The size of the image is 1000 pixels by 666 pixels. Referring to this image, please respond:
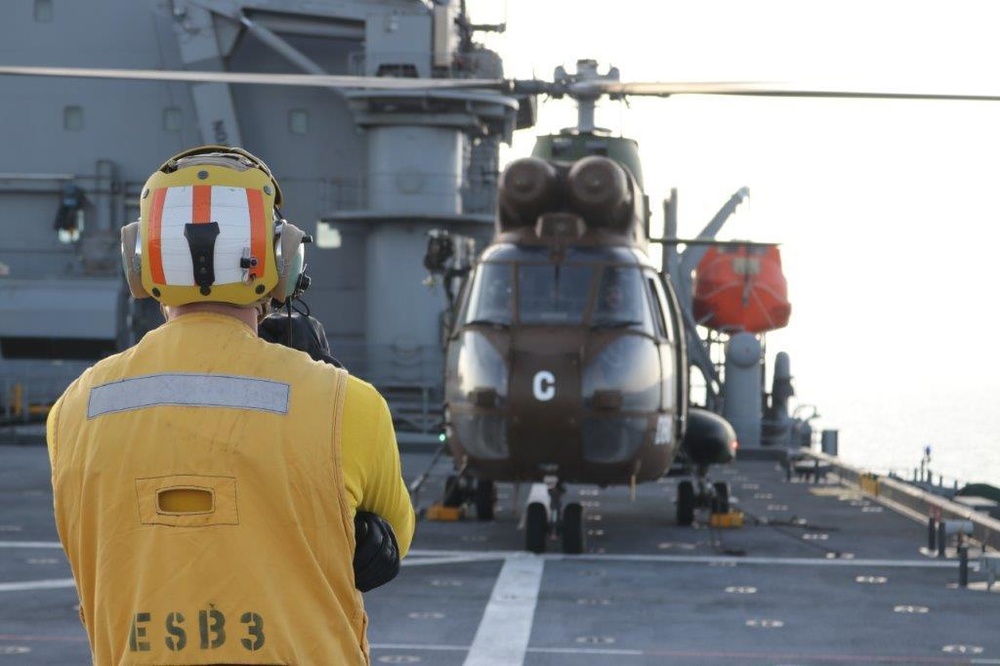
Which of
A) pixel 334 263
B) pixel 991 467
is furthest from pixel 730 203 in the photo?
pixel 991 467

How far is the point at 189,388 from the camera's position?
126 inches

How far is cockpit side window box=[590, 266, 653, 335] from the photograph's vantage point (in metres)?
13.9

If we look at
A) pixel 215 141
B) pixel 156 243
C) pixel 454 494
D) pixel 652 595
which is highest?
pixel 215 141

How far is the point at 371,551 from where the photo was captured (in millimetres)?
3293

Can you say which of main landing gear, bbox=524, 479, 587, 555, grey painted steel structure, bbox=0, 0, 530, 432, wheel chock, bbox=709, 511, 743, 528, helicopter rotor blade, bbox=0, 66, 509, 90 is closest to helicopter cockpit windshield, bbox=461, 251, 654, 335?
main landing gear, bbox=524, 479, 587, 555

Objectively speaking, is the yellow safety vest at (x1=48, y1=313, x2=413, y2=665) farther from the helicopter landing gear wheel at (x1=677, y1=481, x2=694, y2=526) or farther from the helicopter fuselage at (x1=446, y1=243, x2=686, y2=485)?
the helicopter landing gear wheel at (x1=677, y1=481, x2=694, y2=526)

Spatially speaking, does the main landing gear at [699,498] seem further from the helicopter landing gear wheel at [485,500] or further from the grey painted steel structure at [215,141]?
the grey painted steel structure at [215,141]

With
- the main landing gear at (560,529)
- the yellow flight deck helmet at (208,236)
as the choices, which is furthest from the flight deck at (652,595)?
the yellow flight deck helmet at (208,236)

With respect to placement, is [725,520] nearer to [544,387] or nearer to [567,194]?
[544,387]

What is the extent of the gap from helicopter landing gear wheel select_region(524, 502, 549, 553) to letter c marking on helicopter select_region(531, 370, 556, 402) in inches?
47.3

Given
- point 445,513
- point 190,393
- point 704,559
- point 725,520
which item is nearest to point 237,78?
point 704,559

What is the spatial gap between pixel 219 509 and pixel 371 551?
349 mm

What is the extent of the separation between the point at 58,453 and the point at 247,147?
28.8 meters

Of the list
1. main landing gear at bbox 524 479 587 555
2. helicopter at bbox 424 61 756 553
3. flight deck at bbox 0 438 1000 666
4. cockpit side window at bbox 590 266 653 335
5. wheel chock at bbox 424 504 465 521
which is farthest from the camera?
wheel chock at bbox 424 504 465 521
